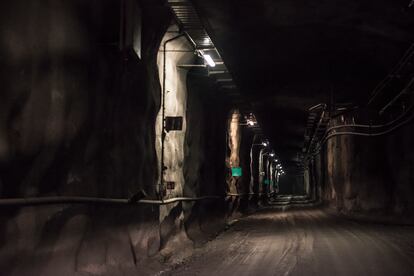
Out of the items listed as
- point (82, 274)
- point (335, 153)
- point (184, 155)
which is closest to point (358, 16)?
point (184, 155)

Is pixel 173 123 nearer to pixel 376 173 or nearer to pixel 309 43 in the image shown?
pixel 309 43

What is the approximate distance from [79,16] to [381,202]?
20.5 m

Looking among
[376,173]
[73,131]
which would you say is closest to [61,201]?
[73,131]

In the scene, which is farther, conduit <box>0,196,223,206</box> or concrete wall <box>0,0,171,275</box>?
concrete wall <box>0,0,171,275</box>

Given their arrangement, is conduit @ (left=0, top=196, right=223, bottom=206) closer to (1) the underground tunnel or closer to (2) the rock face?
(1) the underground tunnel

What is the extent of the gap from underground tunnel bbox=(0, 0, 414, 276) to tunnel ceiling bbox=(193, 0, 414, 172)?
0.08 m

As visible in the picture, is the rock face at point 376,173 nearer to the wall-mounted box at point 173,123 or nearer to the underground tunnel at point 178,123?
the underground tunnel at point 178,123

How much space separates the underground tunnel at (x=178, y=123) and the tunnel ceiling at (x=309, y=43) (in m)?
0.08

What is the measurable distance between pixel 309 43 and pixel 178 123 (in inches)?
242

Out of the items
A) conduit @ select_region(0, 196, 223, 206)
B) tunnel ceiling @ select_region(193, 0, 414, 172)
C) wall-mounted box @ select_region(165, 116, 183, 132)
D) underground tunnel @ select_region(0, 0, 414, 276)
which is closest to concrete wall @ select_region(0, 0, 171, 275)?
underground tunnel @ select_region(0, 0, 414, 276)

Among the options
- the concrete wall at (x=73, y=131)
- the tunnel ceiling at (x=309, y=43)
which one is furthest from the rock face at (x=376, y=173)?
the concrete wall at (x=73, y=131)

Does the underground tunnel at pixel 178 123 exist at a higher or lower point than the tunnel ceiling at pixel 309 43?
lower

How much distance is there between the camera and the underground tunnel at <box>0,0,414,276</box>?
6.60m

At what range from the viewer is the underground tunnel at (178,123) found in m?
6.60
